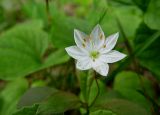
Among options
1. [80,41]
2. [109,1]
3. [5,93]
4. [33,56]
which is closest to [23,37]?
Result: [33,56]

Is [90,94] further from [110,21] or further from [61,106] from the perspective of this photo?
[110,21]

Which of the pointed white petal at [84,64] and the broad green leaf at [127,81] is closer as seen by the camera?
the pointed white petal at [84,64]

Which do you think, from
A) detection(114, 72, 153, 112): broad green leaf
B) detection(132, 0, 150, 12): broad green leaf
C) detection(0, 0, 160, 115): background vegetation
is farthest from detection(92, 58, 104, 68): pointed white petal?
detection(132, 0, 150, 12): broad green leaf

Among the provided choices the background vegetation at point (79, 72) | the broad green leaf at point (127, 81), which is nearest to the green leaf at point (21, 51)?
the background vegetation at point (79, 72)

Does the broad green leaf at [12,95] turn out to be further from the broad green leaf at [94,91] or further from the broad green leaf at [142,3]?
the broad green leaf at [142,3]

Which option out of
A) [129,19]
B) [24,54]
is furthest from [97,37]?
[129,19]

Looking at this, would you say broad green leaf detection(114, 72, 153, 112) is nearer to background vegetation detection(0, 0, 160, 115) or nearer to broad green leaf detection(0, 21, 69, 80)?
background vegetation detection(0, 0, 160, 115)

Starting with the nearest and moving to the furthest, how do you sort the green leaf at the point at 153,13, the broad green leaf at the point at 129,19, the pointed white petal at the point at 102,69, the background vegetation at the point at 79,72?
the pointed white petal at the point at 102,69, the background vegetation at the point at 79,72, the green leaf at the point at 153,13, the broad green leaf at the point at 129,19
